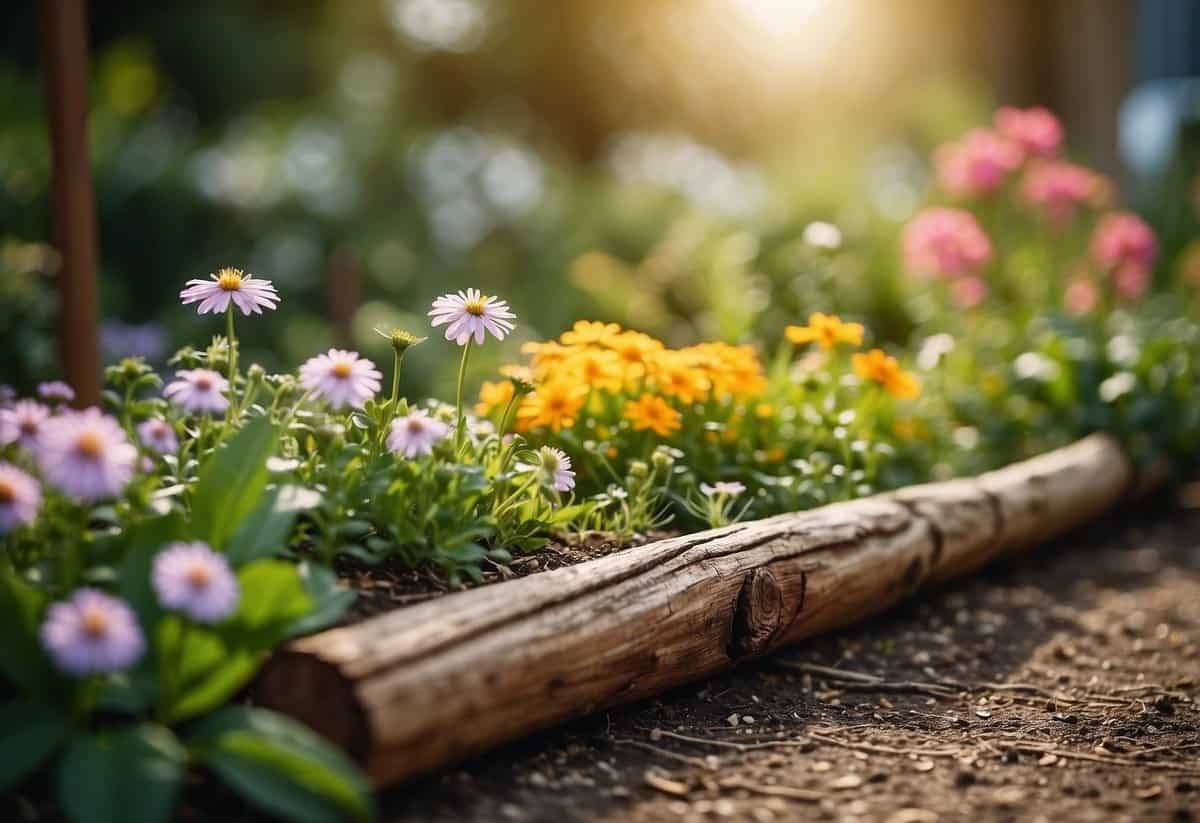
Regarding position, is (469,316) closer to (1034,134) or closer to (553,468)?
(553,468)

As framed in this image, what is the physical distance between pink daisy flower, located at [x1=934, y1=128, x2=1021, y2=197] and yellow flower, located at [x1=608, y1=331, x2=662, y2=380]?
2.54 metres

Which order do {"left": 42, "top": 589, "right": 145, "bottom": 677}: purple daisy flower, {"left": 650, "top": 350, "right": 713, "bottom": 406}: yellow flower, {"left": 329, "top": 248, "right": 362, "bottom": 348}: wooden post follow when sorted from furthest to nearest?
{"left": 329, "top": 248, "right": 362, "bottom": 348}: wooden post
{"left": 650, "top": 350, "right": 713, "bottom": 406}: yellow flower
{"left": 42, "top": 589, "right": 145, "bottom": 677}: purple daisy flower

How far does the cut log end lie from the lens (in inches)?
61.7

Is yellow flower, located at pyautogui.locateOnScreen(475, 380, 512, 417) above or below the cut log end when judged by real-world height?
above

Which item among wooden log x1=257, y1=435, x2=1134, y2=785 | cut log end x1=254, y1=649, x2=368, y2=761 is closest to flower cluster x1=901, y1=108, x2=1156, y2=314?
wooden log x1=257, y1=435, x2=1134, y2=785

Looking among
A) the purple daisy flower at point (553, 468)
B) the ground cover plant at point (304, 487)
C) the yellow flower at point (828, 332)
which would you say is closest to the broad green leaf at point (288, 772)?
the ground cover plant at point (304, 487)

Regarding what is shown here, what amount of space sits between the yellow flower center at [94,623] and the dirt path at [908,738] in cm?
50

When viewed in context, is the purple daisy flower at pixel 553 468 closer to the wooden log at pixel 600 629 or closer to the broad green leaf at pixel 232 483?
the wooden log at pixel 600 629

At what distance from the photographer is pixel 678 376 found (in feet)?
8.18

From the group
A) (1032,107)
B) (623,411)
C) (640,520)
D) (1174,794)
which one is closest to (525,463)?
(640,520)

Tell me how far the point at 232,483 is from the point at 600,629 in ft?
2.04

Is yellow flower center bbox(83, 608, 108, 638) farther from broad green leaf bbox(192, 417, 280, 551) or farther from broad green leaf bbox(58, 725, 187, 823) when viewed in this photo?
broad green leaf bbox(192, 417, 280, 551)

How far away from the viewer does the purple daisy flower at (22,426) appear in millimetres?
1679

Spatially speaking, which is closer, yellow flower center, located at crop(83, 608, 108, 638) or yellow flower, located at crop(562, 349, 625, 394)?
yellow flower center, located at crop(83, 608, 108, 638)
